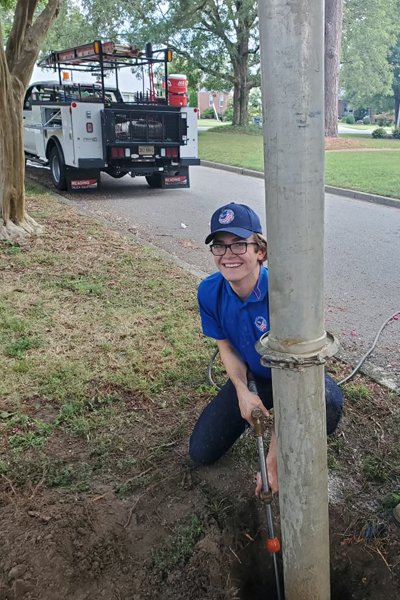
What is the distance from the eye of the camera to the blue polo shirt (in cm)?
248

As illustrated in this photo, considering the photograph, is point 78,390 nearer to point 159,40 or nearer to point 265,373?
point 265,373

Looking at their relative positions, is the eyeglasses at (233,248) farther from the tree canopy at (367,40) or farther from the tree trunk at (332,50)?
the tree canopy at (367,40)

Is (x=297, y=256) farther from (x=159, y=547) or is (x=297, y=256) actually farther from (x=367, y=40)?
(x=367, y=40)

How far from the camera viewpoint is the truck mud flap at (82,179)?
10.9 metres

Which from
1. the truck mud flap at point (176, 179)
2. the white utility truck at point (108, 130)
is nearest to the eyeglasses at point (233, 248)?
the white utility truck at point (108, 130)

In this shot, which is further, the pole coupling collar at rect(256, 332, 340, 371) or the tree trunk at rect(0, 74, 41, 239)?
the tree trunk at rect(0, 74, 41, 239)

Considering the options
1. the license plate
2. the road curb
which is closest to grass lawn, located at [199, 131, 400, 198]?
the road curb

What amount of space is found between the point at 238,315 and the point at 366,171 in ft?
43.7

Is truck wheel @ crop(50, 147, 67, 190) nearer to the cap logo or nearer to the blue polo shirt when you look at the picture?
the blue polo shirt

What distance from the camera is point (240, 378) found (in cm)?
257

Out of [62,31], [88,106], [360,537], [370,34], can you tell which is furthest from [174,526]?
[370,34]

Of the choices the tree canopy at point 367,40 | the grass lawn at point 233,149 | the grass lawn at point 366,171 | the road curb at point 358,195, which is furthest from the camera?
the tree canopy at point 367,40

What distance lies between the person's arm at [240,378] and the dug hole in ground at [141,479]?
0.49m

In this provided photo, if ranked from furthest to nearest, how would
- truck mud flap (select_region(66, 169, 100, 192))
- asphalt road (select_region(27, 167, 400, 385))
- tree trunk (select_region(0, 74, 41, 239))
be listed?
truck mud flap (select_region(66, 169, 100, 192))
tree trunk (select_region(0, 74, 41, 239))
asphalt road (select_region(27, 167, 400, 385))
